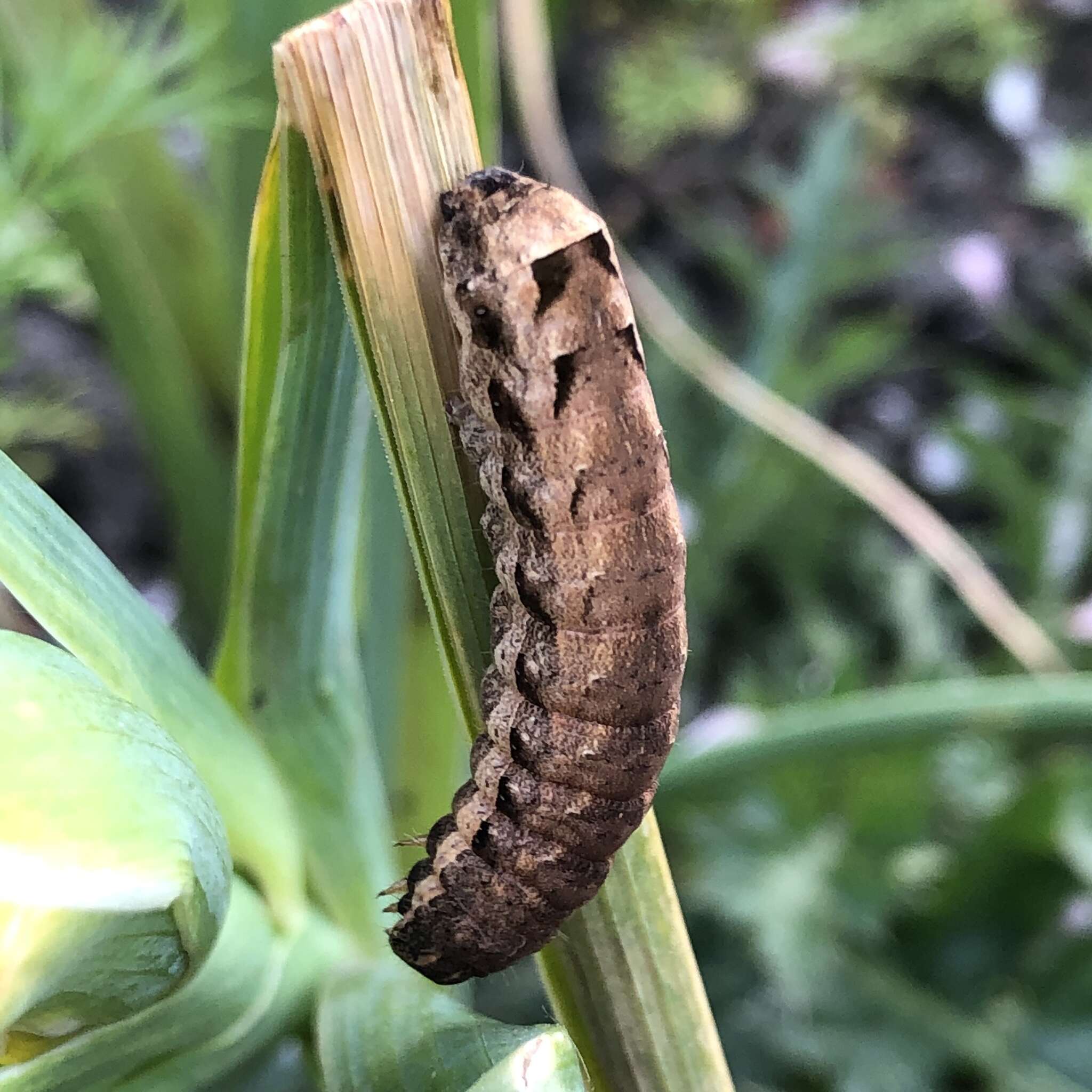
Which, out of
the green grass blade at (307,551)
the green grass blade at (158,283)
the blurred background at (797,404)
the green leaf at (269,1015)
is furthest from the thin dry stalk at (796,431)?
the green leaf at (269,1015)

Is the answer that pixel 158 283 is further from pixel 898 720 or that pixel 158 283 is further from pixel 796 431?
pixel 898 720

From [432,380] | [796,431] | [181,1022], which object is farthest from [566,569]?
[796,431]

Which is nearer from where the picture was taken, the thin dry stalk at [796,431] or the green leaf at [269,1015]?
the green leaf at [269,1015]

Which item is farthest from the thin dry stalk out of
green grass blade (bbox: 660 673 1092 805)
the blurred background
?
green grass blade (bbox: 660 673 1092 805)

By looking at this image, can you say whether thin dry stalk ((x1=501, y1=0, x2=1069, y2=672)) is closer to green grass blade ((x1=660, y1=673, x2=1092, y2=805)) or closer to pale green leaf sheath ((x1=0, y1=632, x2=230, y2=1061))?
green grass blade ((x1=660, y1=673, x2=1092, y2=805))

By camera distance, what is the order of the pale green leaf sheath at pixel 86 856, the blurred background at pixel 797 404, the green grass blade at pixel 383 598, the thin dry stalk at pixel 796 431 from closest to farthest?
1. the pale green leaf sheath at pixel 86 856
2. the green grass blade at pixel 383 598
3. the blurred background at pixel 797 404
4. the thin dry stalk at pixel 796 431

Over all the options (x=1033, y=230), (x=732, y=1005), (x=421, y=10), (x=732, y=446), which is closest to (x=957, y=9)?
(x=1033, y=230)

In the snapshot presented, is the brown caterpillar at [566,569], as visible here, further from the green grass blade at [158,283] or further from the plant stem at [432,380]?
the green grass blade at [158,283]
